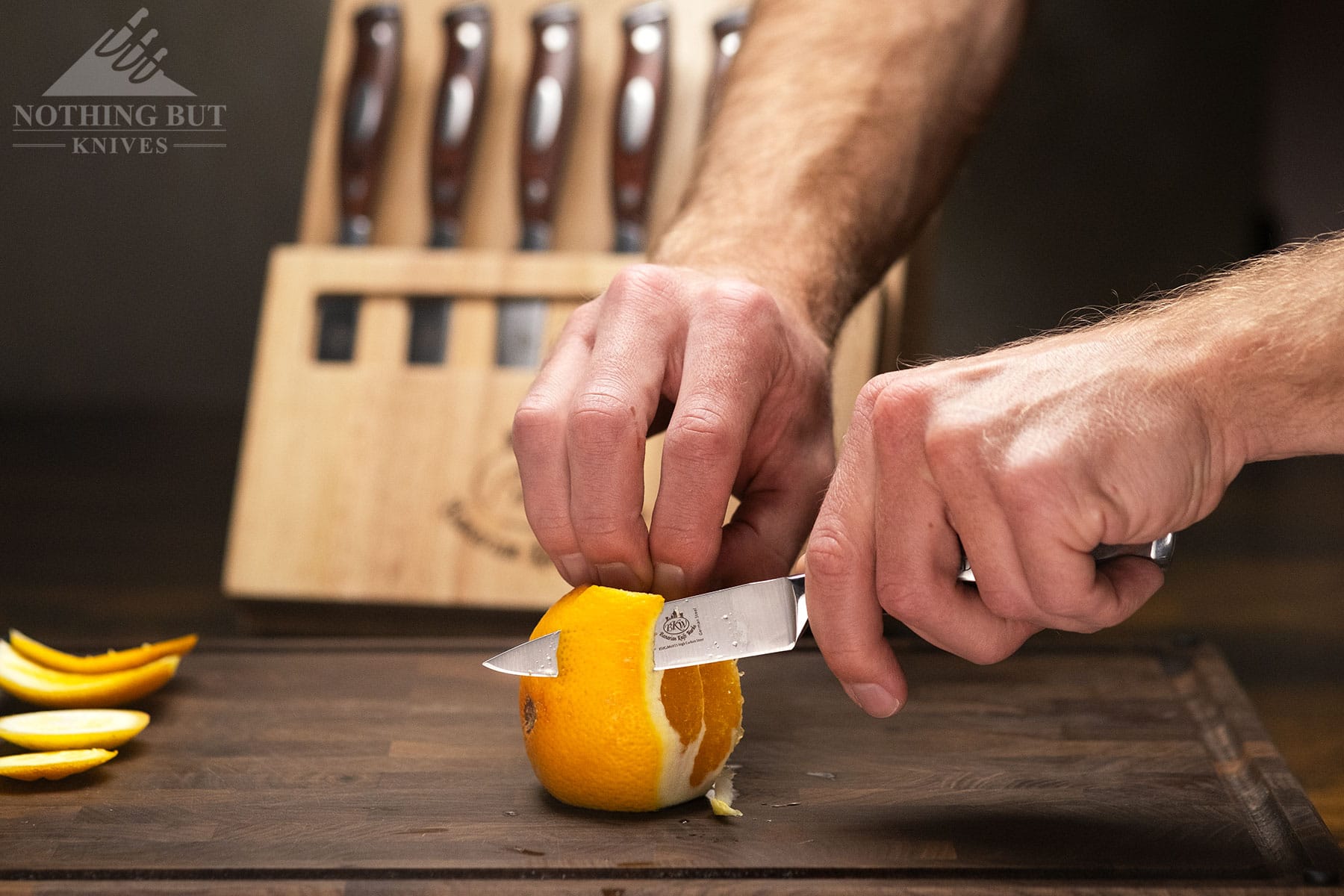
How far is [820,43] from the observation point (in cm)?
158

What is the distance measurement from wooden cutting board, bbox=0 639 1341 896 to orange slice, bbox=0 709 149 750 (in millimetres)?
25

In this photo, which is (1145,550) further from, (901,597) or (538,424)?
(538,424)

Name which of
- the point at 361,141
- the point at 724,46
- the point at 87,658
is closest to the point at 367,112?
the point at 361,141

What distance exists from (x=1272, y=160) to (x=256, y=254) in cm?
275

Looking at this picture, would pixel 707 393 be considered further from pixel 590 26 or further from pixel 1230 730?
pixel 590 26

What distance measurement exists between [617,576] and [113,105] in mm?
1062

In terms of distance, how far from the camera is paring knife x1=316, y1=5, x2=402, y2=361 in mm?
1819

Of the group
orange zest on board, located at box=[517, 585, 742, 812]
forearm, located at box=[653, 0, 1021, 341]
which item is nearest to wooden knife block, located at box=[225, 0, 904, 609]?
forearm, located at box=[653, 0, 1021, 341]

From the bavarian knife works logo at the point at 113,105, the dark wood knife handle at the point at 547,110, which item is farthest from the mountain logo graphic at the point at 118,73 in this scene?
the dark wood knife handle at the point at 547,110

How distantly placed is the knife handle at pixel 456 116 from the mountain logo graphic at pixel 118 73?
14.2 inches

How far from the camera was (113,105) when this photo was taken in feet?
5.27

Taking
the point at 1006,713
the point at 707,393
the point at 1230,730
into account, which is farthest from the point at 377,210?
the point at 1230,730

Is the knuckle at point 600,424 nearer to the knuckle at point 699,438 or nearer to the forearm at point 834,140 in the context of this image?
the knuckle at point 699,438

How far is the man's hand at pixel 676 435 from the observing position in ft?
3.14
